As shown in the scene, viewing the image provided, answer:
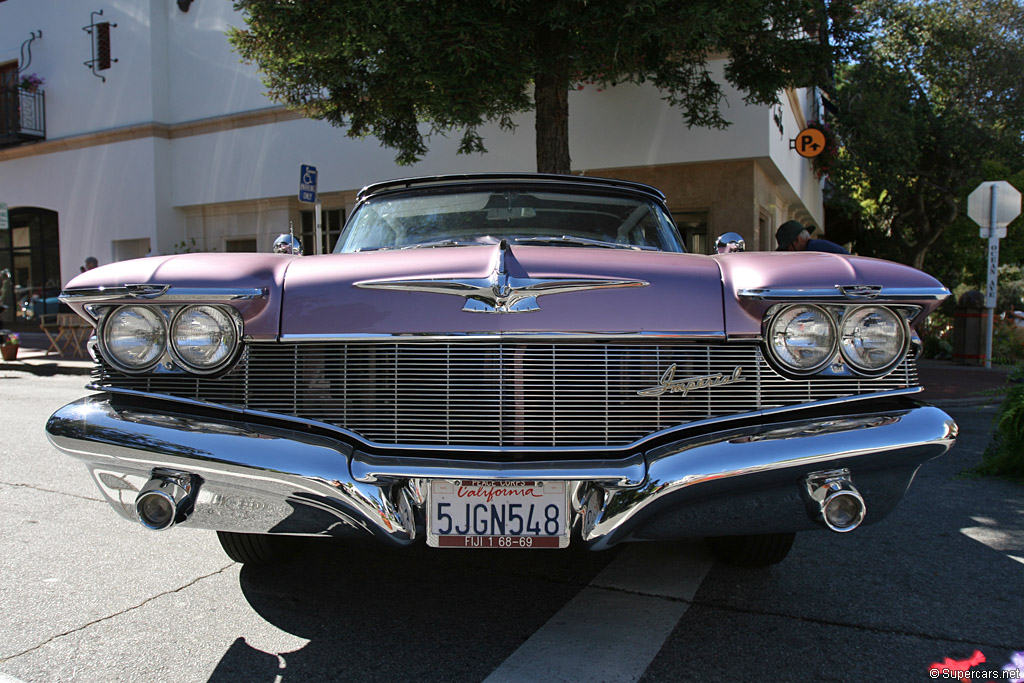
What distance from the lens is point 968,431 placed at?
651cm

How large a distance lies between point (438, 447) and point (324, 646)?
79cm

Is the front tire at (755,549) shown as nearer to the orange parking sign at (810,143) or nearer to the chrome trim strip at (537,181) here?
the chrome trim strip at (537,181)

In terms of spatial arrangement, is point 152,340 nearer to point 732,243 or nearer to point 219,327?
point 219,327

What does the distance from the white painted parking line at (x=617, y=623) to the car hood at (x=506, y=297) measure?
3.34 ft

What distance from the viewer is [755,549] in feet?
9.84

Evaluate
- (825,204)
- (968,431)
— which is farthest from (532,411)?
(825,204)

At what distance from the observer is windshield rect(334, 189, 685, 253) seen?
10.6ft

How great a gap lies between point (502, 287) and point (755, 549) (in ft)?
5.42

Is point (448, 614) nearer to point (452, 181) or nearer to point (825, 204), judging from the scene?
point (452, 181)

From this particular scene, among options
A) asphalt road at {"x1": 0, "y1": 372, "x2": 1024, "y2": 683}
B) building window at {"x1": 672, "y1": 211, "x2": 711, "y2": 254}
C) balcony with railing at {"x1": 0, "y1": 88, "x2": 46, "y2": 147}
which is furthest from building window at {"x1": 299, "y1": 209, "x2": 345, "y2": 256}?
asphalt road at {"x1": 0, "y1": 372, "x2": 1024, "y2": 683}

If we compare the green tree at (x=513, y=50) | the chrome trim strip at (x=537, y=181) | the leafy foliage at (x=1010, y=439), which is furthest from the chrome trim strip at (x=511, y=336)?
the green tree at (x=513, y=50)

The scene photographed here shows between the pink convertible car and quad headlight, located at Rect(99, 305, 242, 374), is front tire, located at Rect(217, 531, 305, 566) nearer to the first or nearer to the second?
the pink convertible car

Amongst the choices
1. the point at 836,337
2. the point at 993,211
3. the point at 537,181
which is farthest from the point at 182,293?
the point at 993,211

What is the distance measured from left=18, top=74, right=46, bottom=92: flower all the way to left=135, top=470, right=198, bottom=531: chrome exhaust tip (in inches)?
796
